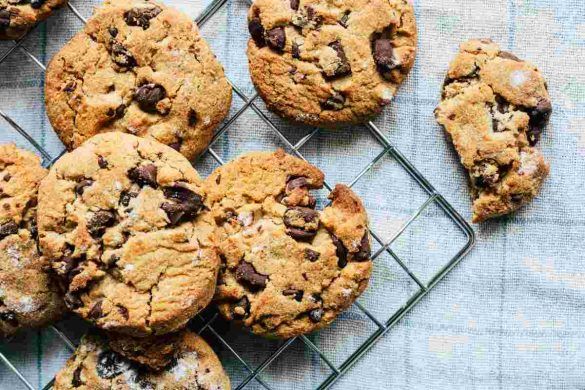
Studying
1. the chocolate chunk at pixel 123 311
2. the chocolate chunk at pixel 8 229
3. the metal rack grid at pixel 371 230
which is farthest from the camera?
the metal rack grid at pixel 371 230

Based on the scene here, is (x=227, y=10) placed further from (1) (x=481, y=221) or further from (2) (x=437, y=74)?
(1) (x=481, y=221)

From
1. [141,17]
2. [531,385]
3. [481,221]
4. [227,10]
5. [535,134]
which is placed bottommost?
[531,385]

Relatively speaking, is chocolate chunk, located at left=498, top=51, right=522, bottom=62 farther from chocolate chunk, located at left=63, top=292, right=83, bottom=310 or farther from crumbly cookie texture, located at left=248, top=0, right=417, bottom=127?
chocolate chunk, located at left=63, top=292, right=83, bottom=310

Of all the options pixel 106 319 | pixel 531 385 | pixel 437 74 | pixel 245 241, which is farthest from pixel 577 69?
pixel 106 319

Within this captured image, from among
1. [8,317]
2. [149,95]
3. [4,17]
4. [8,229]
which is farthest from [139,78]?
[8,317]

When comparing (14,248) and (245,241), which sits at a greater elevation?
(14,248)

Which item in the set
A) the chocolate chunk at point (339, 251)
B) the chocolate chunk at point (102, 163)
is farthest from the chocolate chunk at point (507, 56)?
the chocolate chunk at point (102, 163)

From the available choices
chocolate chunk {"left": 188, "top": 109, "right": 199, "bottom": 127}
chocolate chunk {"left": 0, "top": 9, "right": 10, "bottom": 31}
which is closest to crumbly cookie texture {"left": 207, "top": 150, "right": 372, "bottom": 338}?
chocolate chunk {"left": 188, "top": 109, "right": 199, "bottom": 127}

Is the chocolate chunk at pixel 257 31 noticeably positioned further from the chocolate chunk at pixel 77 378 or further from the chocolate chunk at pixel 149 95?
the chocolate chunk at pixel 77 378

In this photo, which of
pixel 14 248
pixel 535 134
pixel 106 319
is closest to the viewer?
pixel 106 319
